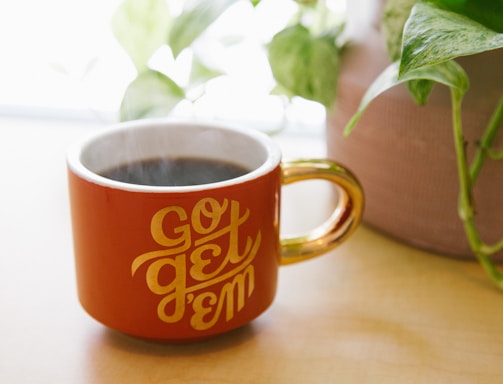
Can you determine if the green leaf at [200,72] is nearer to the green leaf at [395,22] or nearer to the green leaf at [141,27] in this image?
the green leaf at [141,27]

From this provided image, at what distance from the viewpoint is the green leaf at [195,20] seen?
52 cm

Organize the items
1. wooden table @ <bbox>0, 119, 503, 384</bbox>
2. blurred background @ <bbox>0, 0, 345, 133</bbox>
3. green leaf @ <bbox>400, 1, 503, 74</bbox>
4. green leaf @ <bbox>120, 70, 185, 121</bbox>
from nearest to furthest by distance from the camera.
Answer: green leaf @ <bbox>400, 1, 503, 74</bbox>
wooden table @ <bbox>0, 119, 503, 384</bbox>
green leaf @ <bbox>120, 70, 185, 121</bbox>
blurred background @ <bbox>0, 0, 345, 133</bbox>

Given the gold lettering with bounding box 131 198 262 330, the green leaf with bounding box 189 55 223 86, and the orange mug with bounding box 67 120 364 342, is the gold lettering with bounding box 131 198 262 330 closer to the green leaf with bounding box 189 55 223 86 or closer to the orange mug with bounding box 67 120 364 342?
the orange mug with bounding box 67 120 364 342

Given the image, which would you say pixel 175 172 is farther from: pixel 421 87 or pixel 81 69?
pixel 81 69

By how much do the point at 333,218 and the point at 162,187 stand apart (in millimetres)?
139

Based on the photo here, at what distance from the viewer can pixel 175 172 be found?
510 millimetres

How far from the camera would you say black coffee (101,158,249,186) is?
1.64 feet

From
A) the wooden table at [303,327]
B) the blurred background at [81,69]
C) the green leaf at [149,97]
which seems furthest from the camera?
Result: the blurred background at [81,69]

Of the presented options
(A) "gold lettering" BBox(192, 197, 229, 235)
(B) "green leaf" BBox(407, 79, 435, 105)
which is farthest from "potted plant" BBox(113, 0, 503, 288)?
(A) "gold lettering" BBox(192, 197, 229, 235)

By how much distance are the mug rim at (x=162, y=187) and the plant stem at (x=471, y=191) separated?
0.11m

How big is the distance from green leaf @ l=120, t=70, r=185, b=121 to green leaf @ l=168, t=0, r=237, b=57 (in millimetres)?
49

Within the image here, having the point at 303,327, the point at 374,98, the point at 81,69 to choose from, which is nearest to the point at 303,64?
the point at 374,98

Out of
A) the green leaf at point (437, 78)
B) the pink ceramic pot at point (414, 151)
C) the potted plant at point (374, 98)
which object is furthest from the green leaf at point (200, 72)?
the green leaf at point (437, 78)

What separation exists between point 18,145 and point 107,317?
37 cm
